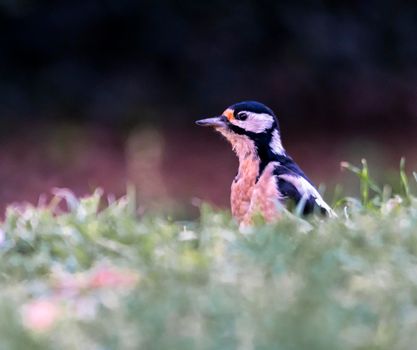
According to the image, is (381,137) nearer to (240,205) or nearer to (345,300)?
(240,205)

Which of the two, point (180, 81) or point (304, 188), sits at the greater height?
point (180, 81)

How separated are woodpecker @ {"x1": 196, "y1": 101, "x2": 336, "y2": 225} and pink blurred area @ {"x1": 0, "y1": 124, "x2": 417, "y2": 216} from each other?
20.3 ft

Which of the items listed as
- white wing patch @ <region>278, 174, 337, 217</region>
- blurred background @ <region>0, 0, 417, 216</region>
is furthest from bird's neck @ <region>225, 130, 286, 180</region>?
blurred background @ <region>0, 0, 417, 216</region>

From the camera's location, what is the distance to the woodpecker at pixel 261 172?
6648 mm

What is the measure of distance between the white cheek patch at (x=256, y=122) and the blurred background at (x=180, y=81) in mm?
6596

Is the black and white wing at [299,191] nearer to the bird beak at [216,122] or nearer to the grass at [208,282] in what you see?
the grass at [208,282]

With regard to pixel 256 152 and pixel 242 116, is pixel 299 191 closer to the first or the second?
pixel 256 152

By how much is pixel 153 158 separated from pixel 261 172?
7464 millimetres

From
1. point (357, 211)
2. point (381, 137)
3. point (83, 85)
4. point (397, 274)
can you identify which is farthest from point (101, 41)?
point (397, 274)

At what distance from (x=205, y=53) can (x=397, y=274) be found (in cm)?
1011

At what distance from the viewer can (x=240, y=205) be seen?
22.7 ft

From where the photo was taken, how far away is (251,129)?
734 cm

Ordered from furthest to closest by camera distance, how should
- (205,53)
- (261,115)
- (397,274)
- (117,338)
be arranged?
(205,53)
(261,115)
(397,274)
(117,338)

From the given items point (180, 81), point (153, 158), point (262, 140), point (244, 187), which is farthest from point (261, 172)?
point (180, 81)
